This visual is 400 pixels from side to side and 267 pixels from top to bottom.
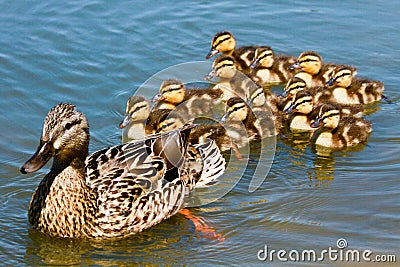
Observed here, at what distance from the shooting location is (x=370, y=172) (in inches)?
214

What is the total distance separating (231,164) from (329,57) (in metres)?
2.18

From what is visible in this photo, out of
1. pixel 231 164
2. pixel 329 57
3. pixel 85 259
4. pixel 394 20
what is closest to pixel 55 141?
pixel 85 259

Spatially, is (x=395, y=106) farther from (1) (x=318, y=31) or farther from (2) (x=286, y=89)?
(1) (x=318, y=31)

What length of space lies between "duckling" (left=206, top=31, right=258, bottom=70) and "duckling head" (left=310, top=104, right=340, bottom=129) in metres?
1.35

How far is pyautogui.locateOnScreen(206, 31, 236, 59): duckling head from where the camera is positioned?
23.2 ft

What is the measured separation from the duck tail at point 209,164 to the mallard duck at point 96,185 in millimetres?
487

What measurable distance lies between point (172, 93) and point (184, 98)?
0.40 feet

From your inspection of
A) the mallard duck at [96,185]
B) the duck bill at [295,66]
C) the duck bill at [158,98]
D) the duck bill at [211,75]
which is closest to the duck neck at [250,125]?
the duck bill at [158,98]

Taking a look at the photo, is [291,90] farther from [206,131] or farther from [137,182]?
[137,182]

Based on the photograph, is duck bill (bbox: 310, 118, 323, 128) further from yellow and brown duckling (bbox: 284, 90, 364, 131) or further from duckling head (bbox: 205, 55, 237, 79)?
duckling head (bbox: 205, 55, 237, 79)

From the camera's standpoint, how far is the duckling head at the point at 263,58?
6.86 metres

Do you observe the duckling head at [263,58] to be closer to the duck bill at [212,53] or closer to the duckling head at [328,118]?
the duck bill at [212,53]

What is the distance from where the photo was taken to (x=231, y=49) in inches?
283

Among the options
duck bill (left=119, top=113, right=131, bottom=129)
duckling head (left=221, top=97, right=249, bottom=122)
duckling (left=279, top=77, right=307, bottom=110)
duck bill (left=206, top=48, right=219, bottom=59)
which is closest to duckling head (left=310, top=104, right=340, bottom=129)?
duckling (left=279, top=77, right=307, bottom=110)
